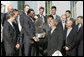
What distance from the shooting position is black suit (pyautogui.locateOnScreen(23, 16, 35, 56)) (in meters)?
14.8

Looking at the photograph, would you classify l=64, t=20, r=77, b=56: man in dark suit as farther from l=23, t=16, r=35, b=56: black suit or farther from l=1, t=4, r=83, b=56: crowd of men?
l=23, t=16, r=35, b=56: black suit

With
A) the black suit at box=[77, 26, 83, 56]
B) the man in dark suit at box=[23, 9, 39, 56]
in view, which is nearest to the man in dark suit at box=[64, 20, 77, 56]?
the black suit at box=[77, 26, 83, 56]

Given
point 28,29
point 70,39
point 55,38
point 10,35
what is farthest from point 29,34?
point 70,39

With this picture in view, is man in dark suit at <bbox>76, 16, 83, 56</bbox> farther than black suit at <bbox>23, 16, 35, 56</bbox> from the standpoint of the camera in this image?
No

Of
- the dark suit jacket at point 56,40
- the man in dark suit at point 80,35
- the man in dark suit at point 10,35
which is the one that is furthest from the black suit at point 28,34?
the man in dark suit at point 80,35

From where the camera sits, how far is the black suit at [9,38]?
14.7 meters

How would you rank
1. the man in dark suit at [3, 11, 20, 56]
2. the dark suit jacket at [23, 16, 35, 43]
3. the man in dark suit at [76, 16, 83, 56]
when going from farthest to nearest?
the dark suit jacket at [23, 16, 35, 43], the man in dark suit at [3, 11, 20, 56], the man in dark suit at [76, 16, 83, 56]

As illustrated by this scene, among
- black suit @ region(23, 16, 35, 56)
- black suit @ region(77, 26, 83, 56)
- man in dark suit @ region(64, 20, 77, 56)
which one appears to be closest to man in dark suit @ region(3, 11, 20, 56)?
black suit @ region(23, 16, 35, 56)

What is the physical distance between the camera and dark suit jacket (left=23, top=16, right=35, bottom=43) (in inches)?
583

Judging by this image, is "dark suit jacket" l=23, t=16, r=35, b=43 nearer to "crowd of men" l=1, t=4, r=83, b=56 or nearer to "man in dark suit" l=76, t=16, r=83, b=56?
"crowd of men" l=1, t=4, r=83, b=56

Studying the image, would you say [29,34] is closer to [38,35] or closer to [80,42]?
[38,35]

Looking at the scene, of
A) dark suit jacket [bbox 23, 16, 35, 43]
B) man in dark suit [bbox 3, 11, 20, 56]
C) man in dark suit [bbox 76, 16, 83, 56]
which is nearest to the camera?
man in dark suit [bbox 76, 16, 83, 56]

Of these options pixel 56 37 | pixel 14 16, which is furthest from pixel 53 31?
pixel 14 16

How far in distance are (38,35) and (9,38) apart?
833 mm
